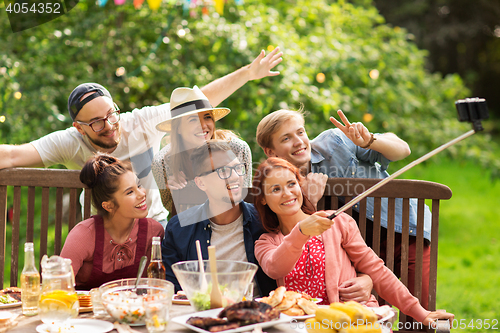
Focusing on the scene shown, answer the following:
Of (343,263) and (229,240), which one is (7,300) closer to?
(229,240)

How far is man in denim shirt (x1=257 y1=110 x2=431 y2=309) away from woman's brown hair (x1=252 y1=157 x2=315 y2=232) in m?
0.14

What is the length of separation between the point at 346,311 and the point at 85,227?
4.70 ft

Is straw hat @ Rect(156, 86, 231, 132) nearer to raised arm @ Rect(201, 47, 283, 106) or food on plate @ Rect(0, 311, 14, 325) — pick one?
raised arm @ Rect(201, 47, 283, 106)

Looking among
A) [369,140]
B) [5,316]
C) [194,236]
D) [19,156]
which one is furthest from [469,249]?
[5,316]

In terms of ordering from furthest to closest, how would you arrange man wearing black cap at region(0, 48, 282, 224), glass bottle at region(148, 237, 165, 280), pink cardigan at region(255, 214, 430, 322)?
man wearing black cap at region(0, 48, 282, 224) → pink cardigan at region(255, 214, 430, 322) → glass bottle at region(148, 237, 165, 280)

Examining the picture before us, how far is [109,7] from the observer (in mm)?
5066

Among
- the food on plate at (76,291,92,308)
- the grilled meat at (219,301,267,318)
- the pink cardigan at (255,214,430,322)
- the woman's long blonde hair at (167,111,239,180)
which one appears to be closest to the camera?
the grilled meat at (219,301,267,318)

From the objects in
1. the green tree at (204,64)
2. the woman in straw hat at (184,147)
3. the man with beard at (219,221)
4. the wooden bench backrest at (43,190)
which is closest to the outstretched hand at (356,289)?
the man with beard at (219,221)

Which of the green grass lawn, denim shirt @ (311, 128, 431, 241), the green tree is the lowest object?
the green grass lawn

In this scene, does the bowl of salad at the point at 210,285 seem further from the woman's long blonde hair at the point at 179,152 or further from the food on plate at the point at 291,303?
the woman's long blonde hair at the point at 179,152

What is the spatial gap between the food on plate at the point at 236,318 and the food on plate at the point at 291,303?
11 centimetres

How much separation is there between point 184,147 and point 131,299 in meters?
1.18

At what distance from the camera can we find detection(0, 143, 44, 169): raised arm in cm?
275

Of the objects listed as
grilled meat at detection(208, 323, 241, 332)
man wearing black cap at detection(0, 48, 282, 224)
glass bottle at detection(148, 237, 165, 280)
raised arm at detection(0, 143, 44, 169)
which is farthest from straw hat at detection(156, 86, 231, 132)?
grilled meat at detection(208, 323, 241, 332)
